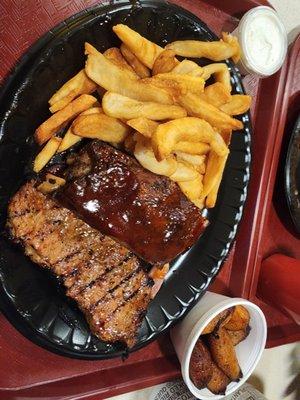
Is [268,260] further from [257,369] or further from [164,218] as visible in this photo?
[164,218]

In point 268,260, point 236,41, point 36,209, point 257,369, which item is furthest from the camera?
point 257,369

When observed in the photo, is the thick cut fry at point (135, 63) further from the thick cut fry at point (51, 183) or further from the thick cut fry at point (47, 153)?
the thick cut fry at point (51, 183)

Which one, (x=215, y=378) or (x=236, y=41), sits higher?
(x=236, y=41)

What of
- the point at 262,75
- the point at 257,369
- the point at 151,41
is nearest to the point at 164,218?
the point at 151,41

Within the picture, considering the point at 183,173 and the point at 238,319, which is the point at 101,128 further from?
the point at 238,319

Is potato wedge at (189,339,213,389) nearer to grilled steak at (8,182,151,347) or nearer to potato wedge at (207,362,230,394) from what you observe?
potato wedge at (207,362,230,394)

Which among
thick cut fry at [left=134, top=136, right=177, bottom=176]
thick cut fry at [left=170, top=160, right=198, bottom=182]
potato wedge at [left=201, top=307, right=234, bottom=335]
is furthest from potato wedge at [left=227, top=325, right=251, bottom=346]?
thick cut fry at [left=134, top=136, right=177, bottom=176]
